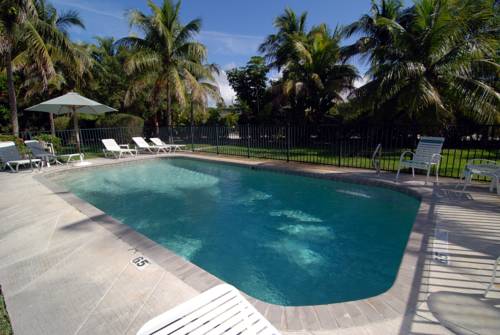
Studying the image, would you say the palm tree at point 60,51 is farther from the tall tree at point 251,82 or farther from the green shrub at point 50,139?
the tall tree at point 251,82

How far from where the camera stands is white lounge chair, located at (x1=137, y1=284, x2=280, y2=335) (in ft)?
4.41

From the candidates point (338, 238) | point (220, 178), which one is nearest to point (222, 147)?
point (220, 178)

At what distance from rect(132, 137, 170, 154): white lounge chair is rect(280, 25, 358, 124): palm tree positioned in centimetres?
770

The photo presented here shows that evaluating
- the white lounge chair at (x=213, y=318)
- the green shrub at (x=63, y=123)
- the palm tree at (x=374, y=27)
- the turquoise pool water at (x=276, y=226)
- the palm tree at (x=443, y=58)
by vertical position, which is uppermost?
the palm tree at (x=374, y=27)

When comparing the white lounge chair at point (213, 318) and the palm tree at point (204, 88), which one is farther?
the palm tree at point (204, 88)

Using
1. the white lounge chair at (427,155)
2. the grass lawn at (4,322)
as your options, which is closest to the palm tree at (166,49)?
the white lounge chair at (427,155)

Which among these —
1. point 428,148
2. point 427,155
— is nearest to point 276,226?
point 427,155

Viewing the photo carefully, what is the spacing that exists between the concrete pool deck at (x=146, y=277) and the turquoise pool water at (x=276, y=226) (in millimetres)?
679

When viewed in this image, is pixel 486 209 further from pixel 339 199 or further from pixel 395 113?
pixel 395 113

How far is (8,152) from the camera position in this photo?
8.86 m

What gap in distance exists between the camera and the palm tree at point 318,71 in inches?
591

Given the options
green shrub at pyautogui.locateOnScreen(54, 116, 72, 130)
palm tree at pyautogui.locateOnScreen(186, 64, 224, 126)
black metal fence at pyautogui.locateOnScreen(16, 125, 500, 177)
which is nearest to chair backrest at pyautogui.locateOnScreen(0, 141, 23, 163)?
black metal fence at pyautogui.locateOnScreen(16, 125, 500, 177)

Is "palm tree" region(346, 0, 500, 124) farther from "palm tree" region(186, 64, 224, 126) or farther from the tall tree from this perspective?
the tall tree

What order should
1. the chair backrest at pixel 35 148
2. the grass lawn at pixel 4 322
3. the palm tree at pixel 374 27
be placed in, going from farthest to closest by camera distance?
1. the palm tree at pixel 374 27
2. the chair backrest at pixel 35 148
3. the grass lawn at pixel 4 322
